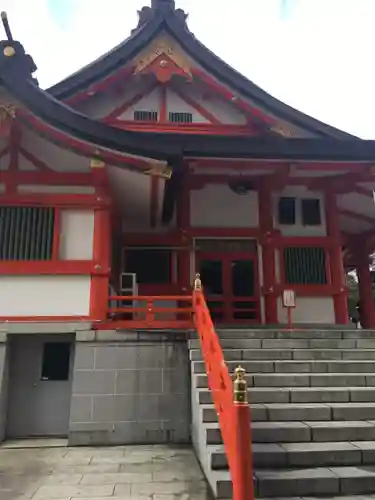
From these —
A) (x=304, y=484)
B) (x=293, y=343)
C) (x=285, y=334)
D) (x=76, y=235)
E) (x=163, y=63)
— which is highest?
(x=163, y=63)

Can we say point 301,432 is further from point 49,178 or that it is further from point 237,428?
point 49,178

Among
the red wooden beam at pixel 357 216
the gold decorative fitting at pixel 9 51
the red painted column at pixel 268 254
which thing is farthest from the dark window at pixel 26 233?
the red wooden beam at pixel 357 216

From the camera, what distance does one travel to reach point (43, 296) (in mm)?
7219

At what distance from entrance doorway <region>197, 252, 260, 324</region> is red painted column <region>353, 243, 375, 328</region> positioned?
593 centimetres

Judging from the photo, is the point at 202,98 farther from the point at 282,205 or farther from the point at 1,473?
the point at 1,473

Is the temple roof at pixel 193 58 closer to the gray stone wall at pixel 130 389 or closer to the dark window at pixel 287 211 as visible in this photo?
the dark window at pixel 287 211

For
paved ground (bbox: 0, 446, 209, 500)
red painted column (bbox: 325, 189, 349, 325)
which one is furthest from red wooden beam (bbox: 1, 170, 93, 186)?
red painted column (bbox: 325, 189, 349, 325)

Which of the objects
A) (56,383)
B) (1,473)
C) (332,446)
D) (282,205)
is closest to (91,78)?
(282,205)

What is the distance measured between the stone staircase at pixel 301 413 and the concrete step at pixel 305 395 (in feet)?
0.04

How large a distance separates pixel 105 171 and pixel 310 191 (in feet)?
17.1

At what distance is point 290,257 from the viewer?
9805mm

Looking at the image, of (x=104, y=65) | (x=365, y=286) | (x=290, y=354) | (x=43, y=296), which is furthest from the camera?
(x=365, y=286)

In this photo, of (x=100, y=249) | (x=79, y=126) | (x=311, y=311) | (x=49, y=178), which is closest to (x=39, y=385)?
(x=100, y=249)

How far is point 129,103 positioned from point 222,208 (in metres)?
3.83
